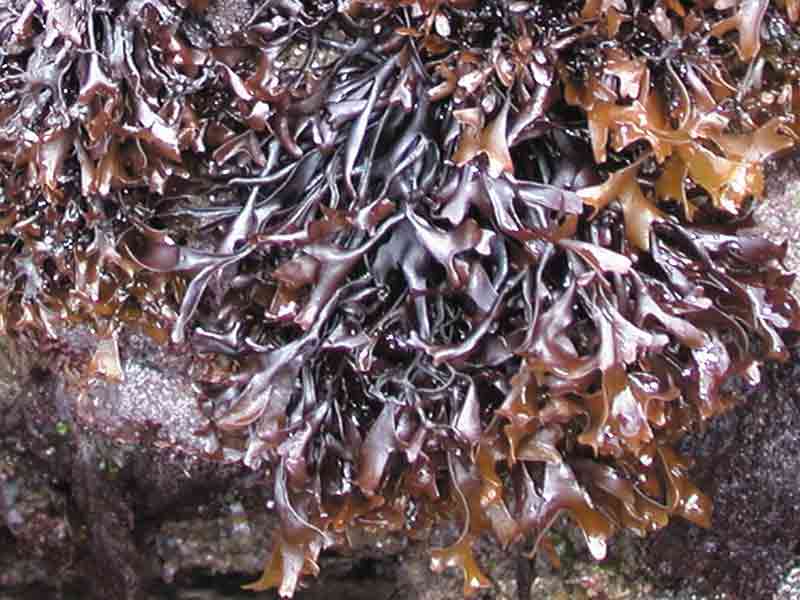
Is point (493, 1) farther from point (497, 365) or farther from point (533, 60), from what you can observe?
point (497, 365)

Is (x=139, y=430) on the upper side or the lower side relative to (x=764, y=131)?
lower

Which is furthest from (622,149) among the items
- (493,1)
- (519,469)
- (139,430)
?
(139,430)

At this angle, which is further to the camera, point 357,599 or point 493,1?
point 357,599

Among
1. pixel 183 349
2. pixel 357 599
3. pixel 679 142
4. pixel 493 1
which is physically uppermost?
pixel 493 1

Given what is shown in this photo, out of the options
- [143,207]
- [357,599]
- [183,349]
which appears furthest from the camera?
[357,599]

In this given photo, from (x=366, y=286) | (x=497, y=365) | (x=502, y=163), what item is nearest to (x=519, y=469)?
(x=497, y=365)

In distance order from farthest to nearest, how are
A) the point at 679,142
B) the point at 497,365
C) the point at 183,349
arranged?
1. the point at 183,349
2. the point at 497,365
3. the point at 679,142

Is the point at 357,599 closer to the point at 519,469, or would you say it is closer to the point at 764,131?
the point at 519,469
